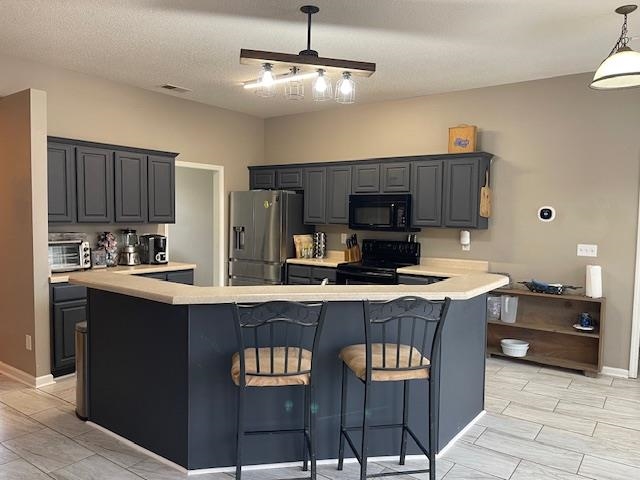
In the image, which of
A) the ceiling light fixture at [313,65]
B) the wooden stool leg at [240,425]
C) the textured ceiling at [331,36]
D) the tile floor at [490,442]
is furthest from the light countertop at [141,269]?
the wooden stool leg at [240,425]

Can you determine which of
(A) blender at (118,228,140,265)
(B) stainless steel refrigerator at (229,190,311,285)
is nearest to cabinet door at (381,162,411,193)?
(B) stainless steel refrigerator at (229,190,311,285)

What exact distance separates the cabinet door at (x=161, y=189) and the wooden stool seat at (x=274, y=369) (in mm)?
3139

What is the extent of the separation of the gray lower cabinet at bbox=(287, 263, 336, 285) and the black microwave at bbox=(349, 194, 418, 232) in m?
0.62

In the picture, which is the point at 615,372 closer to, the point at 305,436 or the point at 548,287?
the point at 548,287

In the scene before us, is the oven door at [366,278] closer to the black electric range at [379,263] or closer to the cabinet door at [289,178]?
the black electric range at [379,263]

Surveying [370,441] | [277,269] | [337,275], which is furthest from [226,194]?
[370,441]

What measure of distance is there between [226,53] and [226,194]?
2540mm

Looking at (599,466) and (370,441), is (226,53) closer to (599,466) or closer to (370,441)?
(370,441)

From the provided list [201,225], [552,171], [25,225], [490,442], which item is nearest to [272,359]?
[490,442]

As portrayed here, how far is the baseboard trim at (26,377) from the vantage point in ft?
13.3

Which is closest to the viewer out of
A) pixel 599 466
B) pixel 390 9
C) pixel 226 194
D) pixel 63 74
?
pixel 599 466

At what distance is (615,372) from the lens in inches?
179

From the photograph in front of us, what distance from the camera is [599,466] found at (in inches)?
112

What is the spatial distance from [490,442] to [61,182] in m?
4.07
